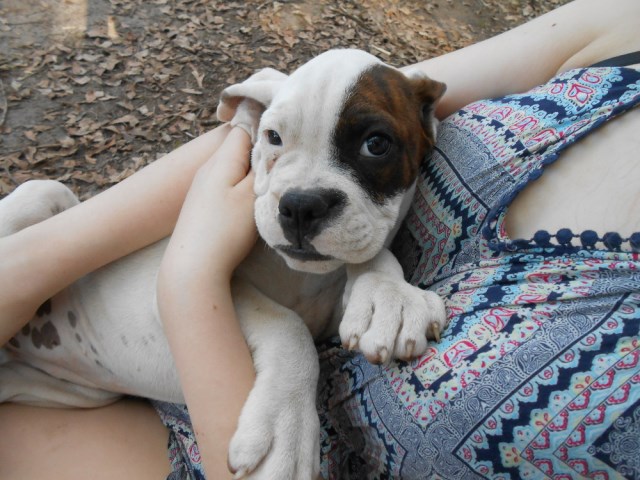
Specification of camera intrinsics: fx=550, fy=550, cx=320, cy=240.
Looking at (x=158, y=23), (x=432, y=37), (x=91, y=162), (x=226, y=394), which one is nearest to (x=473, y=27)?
(x=432, y=37)

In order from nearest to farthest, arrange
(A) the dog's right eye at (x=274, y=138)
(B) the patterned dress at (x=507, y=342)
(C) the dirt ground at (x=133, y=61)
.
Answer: (B) the patterned dress at (x=507, y=342)
(A) the dog's right eye at (x=274, y=138)
(C) the dirt ground at (x=133, y=61)

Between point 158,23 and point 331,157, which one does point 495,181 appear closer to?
point 331,157

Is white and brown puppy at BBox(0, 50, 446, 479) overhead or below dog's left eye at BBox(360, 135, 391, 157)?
below

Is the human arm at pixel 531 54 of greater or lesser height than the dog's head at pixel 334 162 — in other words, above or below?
above

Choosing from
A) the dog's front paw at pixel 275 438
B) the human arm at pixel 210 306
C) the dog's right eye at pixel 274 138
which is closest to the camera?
the dog's front paw at pixel 275 438

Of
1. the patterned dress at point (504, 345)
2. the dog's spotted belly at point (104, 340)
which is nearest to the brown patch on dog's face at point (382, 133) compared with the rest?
the patterned dress at point (504, 345)

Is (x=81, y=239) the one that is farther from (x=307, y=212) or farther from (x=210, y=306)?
(x=307, y=212)

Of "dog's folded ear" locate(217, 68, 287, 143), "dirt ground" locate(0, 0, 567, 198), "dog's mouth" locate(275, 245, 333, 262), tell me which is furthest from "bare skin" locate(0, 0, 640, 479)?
"dirt ground" locate(0, 0, 567, 198)

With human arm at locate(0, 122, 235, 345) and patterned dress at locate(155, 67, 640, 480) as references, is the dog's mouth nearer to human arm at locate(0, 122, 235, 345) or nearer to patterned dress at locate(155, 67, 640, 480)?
patterned dress at locate(155, 67, 640, 480)

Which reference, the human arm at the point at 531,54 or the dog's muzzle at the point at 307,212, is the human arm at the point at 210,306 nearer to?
the dog's muzzle at the point at 307,212
